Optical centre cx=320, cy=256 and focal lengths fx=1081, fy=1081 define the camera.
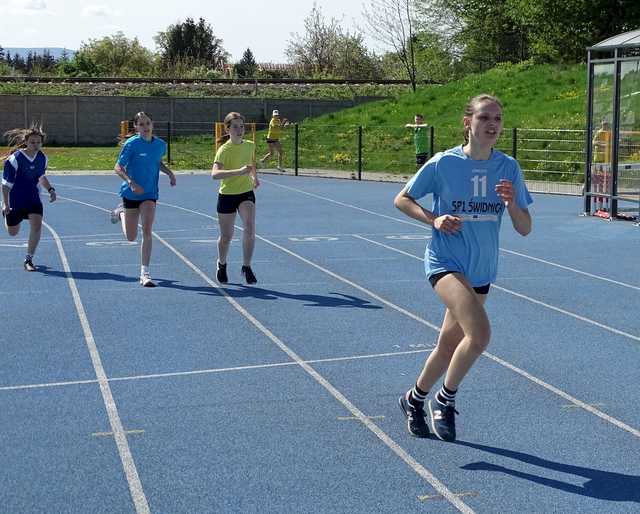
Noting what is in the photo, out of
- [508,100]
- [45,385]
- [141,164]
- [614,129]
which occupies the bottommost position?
[45,385]

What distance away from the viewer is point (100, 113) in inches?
1994

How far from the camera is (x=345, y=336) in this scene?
29.9 feet

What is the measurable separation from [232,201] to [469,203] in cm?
612

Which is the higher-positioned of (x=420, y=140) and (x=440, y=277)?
(x=420, y=140)

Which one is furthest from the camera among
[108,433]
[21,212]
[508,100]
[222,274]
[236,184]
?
[508,100]

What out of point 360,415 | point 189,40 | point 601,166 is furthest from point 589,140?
point 189,40

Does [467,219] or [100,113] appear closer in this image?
[467,219]

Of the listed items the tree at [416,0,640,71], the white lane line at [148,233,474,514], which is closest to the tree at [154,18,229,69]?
the tree at [416,0,640,71]

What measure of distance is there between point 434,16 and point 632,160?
3877 cm

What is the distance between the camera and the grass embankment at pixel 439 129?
2912cm

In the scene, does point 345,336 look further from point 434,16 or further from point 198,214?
point 434,16

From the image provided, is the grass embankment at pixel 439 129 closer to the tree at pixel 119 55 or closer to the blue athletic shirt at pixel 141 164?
the blue athletic shirt at pixel 141 164

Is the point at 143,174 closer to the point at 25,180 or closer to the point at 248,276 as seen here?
the point at 248,276

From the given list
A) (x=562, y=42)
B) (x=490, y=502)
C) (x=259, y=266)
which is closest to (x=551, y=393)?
(x=490, y=502)
